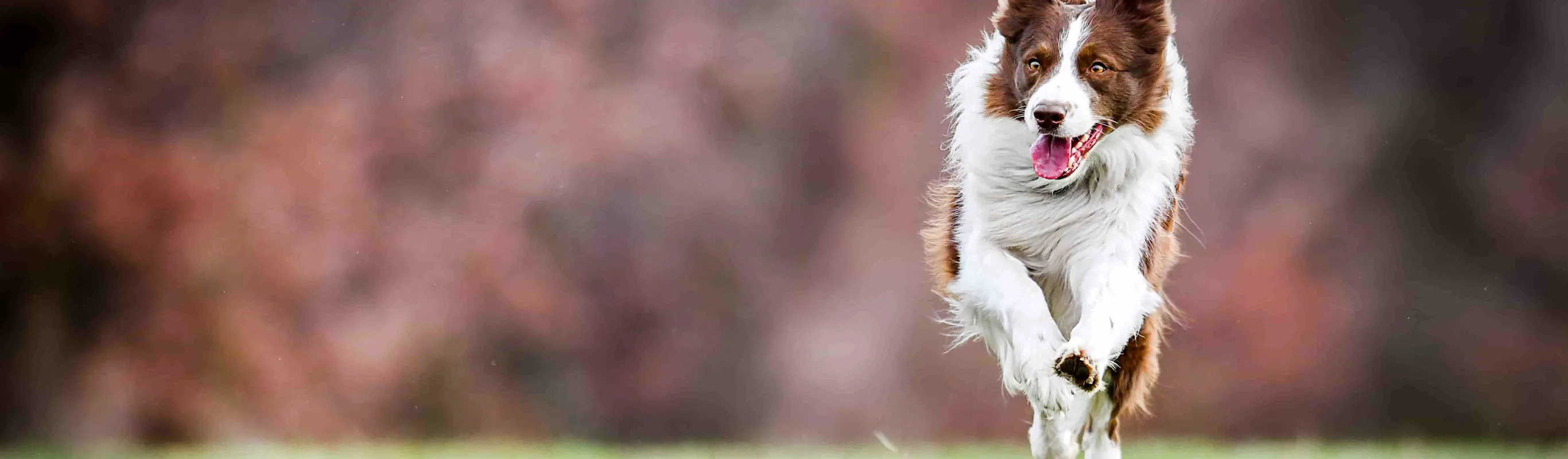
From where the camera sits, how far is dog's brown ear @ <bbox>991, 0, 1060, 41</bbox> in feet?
8.83

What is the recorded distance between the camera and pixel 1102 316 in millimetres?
2500

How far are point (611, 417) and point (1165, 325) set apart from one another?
2143 millimetres

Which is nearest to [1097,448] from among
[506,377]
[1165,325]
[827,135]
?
[1165,325]

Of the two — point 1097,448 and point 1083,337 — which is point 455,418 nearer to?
point 1097,448

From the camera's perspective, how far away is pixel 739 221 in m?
4.38

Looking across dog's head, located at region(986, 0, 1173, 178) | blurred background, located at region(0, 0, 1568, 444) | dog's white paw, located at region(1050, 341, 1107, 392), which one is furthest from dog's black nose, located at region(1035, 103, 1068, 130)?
blurred background, located at region(0, 0, 1568, 444)

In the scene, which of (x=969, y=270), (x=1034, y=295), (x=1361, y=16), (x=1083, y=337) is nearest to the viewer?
(x=1083, y=337)

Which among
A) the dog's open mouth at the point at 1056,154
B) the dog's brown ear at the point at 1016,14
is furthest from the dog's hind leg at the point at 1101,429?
the dog's brown ear at the point at 1016,14

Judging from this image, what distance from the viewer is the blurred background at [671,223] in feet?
13.6

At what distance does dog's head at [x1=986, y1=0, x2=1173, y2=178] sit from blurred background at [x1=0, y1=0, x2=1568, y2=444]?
139 centimetres

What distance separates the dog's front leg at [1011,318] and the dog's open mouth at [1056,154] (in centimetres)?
24

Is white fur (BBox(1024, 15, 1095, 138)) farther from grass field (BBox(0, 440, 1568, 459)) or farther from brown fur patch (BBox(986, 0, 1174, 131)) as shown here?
grass field (BBox(0, 440, 1568, 459))

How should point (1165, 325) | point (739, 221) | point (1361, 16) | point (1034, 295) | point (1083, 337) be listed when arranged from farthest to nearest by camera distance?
point (739, 221)
point (1361, 16)
point (1165, 325)
point (1034, 295)
point (1083, 337)

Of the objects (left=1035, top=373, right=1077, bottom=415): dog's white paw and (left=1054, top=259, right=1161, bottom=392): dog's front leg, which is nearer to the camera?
(left=1054, top=259, right=1161, bottom=392): dog's front leg
